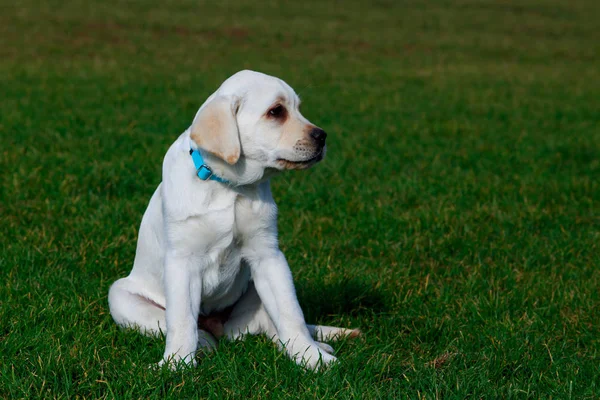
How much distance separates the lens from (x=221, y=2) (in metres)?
30.2

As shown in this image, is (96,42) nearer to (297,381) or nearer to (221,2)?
(221,2)

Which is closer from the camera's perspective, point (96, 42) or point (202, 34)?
point (96, 42)

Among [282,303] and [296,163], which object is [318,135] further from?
[282,303]

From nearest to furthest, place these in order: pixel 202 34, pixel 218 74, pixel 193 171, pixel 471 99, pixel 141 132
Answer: pixel 193 171
pixel 141 132
pixel 471 99
pixel 218 74
pixel 202 34

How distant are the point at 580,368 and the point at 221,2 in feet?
91.7

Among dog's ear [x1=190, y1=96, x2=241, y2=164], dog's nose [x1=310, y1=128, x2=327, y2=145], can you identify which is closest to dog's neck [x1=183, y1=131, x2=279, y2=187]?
dog's ear [x1=190, y1=96, x2=241, y2=164]

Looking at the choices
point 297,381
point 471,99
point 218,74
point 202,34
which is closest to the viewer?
point 297,381

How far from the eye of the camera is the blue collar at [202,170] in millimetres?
3613

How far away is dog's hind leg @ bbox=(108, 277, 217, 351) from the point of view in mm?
3898

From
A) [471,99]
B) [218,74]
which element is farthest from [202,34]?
[471,99]

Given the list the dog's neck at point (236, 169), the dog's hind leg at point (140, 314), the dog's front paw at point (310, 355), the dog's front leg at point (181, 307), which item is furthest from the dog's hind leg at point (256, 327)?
the dog's neck at point (236, 169)

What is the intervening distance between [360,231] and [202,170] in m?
2.53

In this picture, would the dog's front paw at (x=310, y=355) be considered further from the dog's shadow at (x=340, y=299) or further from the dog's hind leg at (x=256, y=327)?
the dog's shadow at (x=340, y=299)

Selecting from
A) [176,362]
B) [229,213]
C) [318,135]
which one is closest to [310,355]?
[176,362]
